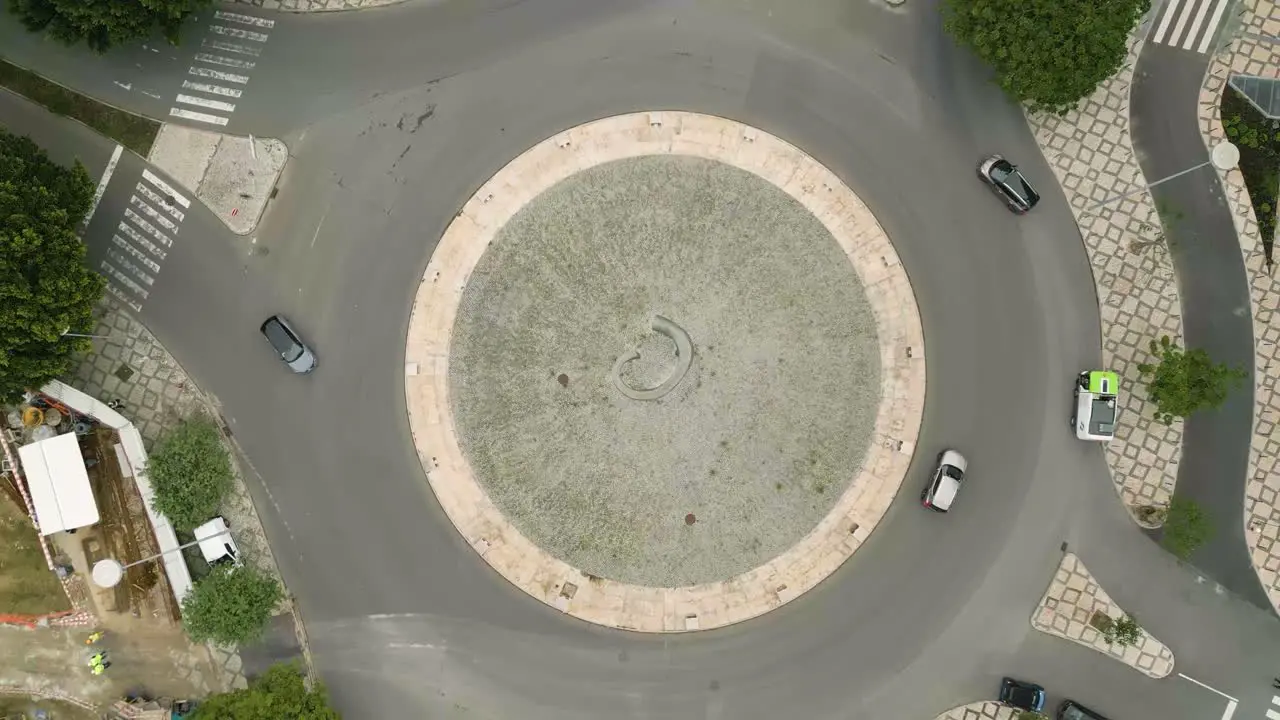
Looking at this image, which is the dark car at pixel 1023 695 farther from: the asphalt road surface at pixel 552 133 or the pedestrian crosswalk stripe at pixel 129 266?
the pedestrian crosswalk stripe at pixel 129 266

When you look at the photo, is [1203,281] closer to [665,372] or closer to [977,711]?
[977,711]

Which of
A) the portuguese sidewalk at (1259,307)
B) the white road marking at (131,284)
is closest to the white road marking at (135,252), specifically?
the white road marking at (131,284)

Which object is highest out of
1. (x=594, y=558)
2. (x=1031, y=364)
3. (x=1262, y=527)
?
(x=1031, y=364)

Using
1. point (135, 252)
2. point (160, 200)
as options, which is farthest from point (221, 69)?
point (135, 252)

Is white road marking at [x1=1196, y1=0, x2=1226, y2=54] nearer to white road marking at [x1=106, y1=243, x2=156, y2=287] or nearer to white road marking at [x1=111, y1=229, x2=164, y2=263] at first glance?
white road marking at [x1=111, y1=229, x2=164, y2=263]

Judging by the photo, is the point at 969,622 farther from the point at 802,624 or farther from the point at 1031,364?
the point at 1031,364

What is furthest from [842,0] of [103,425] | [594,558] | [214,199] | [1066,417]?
[103,425]
